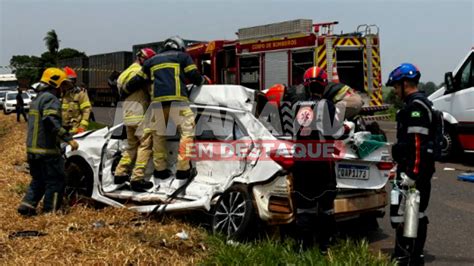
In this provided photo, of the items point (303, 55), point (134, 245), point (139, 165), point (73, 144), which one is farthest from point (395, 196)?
point (303, 55)

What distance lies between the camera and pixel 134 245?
452cm

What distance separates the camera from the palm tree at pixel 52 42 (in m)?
73.4

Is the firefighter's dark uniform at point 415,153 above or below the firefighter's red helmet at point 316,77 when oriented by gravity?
below

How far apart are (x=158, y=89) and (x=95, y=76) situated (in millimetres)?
31740

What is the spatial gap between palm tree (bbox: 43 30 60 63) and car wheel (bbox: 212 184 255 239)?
7388 cm

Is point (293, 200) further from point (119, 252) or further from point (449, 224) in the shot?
point (449, 224)

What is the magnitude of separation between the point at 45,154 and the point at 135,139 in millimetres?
1016

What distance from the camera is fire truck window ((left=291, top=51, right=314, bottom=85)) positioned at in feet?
43.7

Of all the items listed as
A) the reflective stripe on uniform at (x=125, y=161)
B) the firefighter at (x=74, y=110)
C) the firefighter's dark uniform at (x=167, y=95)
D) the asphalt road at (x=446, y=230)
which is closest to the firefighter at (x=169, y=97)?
the firefighter's dark uniform at (x=167, y=95)

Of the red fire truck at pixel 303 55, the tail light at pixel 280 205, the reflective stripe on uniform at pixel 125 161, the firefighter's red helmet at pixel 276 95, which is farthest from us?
the red fire truck at pixel 303 55

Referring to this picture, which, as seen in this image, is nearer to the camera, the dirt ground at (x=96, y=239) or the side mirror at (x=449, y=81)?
the dirt ground at (x=96, y=239)

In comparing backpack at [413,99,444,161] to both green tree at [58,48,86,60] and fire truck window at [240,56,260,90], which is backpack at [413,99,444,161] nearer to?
fire truck window at [240,56,260,90]

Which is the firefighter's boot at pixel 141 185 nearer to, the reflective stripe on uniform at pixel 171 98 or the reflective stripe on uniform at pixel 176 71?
the reflective stripe on uniform at pixel 171 98

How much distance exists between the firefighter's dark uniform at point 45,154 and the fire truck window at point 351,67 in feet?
29.4
